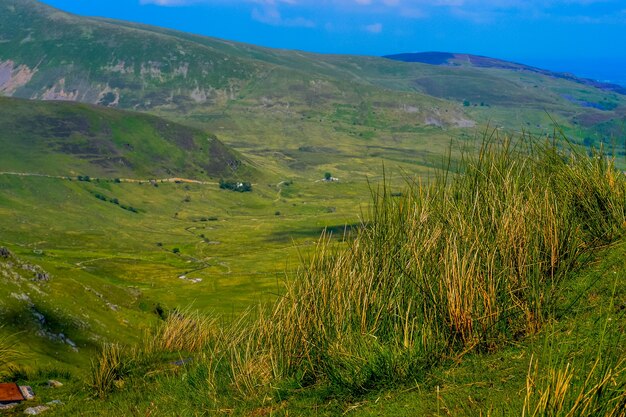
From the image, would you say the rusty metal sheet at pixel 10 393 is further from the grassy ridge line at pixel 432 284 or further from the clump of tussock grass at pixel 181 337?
the clump of tussock grass at pixel 181 337

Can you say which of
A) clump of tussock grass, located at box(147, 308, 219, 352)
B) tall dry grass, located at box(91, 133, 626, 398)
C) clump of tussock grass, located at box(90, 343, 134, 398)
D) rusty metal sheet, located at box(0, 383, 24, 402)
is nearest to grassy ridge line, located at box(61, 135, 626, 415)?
tall dry grass, located at box(91, 133, 626, 398)

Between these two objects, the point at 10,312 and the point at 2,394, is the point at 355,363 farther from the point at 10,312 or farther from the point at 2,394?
the point at 10,312

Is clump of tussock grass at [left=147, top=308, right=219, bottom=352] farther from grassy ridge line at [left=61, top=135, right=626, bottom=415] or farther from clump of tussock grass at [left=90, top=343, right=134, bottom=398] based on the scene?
grassy ridge line at [left=61, top=135, right=626, bottom=415]

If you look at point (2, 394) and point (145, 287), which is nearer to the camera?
point (2, 394)

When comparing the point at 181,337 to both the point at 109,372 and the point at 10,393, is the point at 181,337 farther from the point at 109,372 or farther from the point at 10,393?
the point at 109,372

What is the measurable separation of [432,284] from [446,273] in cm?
80

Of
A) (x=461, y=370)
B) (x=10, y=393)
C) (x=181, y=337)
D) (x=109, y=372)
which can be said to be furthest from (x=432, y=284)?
(x=181, y=337)

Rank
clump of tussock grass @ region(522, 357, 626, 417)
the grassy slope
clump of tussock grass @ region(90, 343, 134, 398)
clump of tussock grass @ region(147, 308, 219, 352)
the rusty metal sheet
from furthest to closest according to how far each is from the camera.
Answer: clump of tussock grass @ region(147, 308, 219, 352) → the rusty metal sheet → clump of tussock grass @ region(90, 343, 134, 398) → the grassy slope → clump of tussock grass @ region(522, 357, 626, 417)

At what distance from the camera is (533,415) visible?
7.60m

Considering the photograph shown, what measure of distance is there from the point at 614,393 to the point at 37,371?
98.3 feet

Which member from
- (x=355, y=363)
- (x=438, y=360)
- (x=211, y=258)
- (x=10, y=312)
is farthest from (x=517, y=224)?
(x=211, y=258)

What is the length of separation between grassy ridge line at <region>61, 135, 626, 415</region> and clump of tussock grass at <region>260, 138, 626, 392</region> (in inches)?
1.4

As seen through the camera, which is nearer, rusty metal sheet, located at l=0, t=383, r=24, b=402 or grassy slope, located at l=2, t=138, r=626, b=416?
grassy slope, located at l=2, t=138, r=626, b=416

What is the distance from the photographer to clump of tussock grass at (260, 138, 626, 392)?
13180 mm
